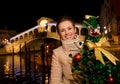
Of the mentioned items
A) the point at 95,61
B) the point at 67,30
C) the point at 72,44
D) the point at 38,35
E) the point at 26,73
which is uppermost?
the point at 38,35

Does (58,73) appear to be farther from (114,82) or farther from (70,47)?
(114,82)

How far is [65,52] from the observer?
99.0 inches

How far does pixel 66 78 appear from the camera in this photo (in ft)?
8.26

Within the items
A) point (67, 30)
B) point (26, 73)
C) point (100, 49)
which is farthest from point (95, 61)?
point (26, 73)

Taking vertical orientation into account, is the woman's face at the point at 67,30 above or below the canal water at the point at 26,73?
above

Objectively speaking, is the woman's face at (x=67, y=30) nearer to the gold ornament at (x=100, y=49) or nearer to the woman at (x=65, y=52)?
the woman at (x=65, y=52)

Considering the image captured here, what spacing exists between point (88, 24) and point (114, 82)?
0.44 m

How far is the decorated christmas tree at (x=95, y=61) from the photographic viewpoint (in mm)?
2258

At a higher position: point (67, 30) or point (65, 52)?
point (67, 30)

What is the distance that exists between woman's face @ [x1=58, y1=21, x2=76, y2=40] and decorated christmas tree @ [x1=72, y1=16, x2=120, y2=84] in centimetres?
16

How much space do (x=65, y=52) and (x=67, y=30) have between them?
0.16 meters

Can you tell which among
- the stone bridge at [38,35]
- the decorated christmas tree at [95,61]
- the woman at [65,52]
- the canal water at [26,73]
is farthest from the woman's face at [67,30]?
the stone bridge at [38,35]

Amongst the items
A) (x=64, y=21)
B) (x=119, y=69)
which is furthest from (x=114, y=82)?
(x=64, y=21)

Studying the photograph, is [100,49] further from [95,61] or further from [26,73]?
[26,73]
